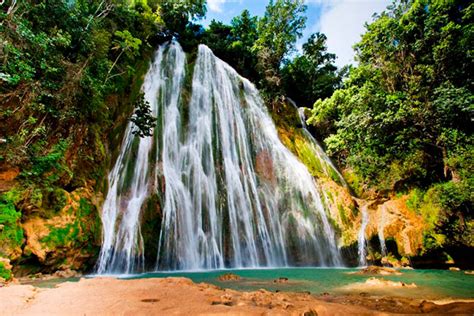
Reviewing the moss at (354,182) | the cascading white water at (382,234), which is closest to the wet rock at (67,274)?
the cascading white water at (382,234)

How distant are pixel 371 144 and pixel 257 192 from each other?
5486 mm

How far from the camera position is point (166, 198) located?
9.70 metres

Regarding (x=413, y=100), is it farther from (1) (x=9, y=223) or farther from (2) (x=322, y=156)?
(1) (x=9, y=223)

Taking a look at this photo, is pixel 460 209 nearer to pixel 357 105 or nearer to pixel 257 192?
pixel 357 105

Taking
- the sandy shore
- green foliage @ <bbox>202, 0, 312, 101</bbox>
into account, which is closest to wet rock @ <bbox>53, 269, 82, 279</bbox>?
the sandy shore

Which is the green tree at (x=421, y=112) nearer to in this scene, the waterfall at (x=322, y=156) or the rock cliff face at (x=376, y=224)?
the rock cliff face at (x=376, y=224)

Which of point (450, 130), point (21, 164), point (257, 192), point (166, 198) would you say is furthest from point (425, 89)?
point (21, 164)

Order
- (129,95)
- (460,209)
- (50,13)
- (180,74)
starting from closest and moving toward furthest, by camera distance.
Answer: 1. (50,13)
2. (460,209)
3. (129,95)
4. (180,74)

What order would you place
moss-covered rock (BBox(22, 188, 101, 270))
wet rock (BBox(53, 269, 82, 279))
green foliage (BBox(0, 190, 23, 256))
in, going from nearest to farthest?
green foliage (BBox(0, 190, 23, 256)), moss-covered rock (BBox(22, 188, 101, 270)), wet rock (BBox(53, 269, 82, 279))

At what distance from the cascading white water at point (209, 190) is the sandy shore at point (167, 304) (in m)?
5.17

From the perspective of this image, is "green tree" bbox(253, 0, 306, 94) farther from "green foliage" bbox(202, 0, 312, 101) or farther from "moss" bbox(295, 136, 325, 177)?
"moss" bbox(295, 136, 325, 177)

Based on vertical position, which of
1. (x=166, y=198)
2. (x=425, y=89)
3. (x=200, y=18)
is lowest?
(x=166, y=198)

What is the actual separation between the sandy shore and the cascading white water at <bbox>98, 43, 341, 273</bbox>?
5165 millimetres

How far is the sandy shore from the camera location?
248 centimetres
